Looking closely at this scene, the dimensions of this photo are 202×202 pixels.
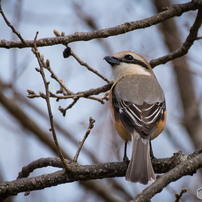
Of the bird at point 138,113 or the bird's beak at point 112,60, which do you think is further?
the bird's beak at point 112,60

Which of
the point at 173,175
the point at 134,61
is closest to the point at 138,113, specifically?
the point at 173,175

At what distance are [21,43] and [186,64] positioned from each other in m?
5.02

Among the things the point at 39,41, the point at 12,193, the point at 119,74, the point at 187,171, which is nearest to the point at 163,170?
the point at 187,171

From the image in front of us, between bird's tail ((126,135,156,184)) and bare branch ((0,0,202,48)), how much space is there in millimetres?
1342

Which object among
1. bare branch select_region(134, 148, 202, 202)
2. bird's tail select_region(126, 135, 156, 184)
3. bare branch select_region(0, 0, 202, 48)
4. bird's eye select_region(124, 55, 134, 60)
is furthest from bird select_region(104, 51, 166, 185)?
bare branch select_region(0, 0, 202, 48)

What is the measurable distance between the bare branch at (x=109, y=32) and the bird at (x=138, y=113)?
1130mm

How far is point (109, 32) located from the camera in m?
4.91

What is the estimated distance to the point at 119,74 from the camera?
724 centimetres

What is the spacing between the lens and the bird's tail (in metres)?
4.60

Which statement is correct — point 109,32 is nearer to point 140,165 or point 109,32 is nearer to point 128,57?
point 140,165

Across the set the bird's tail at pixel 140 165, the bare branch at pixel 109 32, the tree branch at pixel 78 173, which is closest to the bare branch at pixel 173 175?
the tree branch at pixel 78 173

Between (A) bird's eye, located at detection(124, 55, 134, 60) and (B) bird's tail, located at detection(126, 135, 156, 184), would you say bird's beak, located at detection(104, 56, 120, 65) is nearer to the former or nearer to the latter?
(A) bird's eye, located at detection(124, 55, 134, 60)

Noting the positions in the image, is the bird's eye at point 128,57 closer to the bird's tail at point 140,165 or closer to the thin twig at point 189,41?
the thin twig at point 189,41

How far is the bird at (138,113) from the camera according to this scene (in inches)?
186
